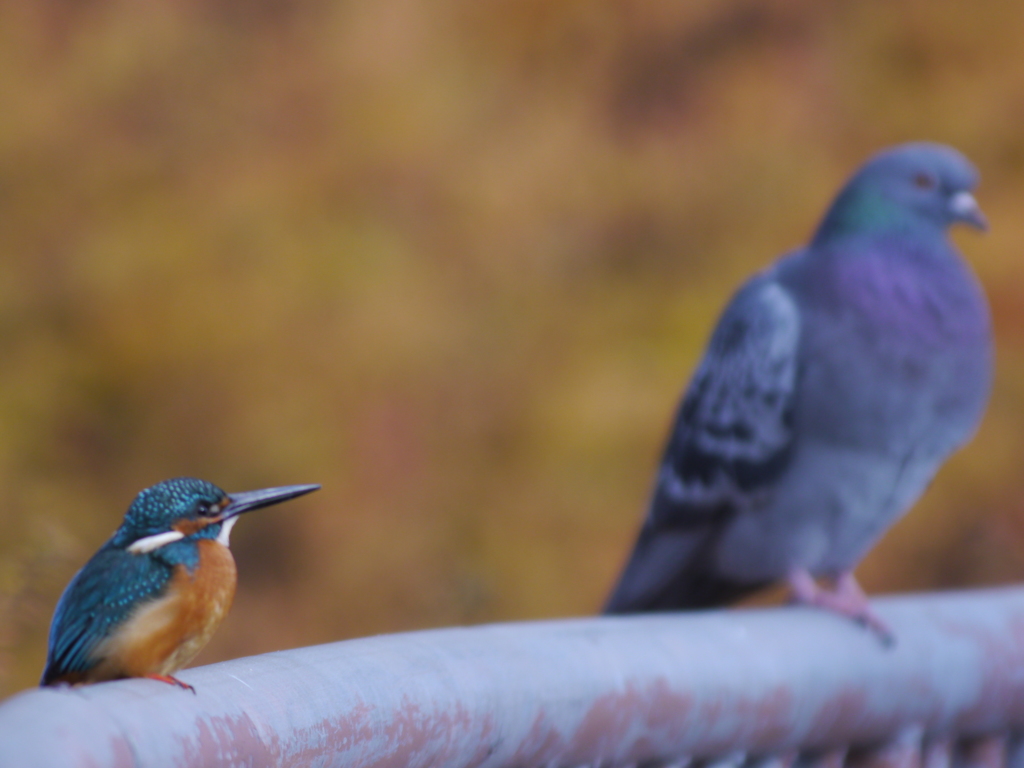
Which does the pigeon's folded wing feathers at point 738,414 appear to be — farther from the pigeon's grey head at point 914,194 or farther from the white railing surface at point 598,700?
the white railing surface at point 598,700

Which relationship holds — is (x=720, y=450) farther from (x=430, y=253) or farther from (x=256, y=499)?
(x=430, y=253)

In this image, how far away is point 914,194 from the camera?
2.31 meters

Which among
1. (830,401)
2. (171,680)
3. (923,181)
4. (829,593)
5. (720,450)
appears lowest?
(829,593)

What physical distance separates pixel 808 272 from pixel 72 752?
6.11ft

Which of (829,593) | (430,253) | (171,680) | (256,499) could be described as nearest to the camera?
(171,680)

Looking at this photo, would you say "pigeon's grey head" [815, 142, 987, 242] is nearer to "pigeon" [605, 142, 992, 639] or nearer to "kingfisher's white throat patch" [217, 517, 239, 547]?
"pigeon" [605, 142, 992, 639]

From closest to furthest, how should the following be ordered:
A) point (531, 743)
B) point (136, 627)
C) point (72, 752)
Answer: point (72, 752) → point (136, 627) → point (531, 743)

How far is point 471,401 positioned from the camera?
12.9 ft

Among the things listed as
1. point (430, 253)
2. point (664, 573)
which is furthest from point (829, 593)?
point (430, 253)

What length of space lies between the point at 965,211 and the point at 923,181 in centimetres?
10

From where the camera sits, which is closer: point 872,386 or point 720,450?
point 872,386

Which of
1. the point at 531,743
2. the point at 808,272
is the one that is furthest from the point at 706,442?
the point at 531,743

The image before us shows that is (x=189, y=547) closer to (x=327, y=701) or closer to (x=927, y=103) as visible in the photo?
(x=327, y=701)

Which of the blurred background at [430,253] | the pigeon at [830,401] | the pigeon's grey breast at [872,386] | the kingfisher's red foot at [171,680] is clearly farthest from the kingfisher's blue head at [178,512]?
the blurred background at [430,253]
